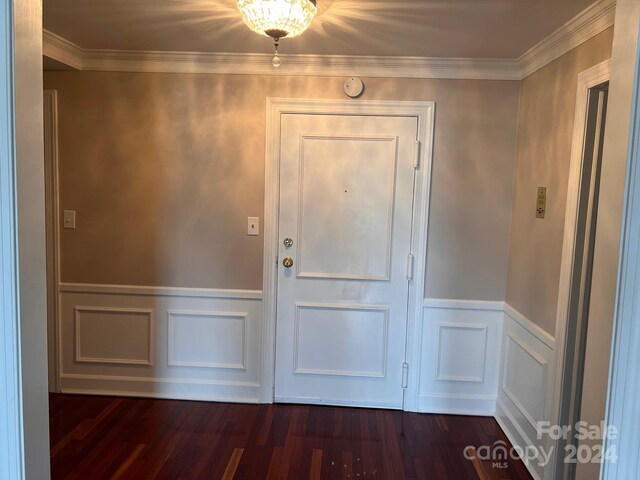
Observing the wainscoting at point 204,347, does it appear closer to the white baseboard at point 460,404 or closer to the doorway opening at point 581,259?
the white baseboard at point 460,404

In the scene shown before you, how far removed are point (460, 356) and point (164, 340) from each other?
197 centimetres

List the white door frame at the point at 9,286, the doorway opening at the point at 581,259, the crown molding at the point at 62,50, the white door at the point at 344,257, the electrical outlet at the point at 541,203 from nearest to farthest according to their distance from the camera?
the white door frame at the point at 9,286, the doorway opening at the point at 581,259, the electrical outlet at the point at 541,203, the crown molding at the point at 62,50, the white door at the point at 344,257

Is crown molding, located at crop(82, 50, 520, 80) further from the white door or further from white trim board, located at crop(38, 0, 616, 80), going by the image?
the white door

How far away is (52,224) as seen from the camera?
284 centimetres

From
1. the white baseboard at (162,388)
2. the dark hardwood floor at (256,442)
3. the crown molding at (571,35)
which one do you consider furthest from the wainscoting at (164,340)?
the crown molding at (571,35)

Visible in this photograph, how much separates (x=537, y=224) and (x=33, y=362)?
2.32 m

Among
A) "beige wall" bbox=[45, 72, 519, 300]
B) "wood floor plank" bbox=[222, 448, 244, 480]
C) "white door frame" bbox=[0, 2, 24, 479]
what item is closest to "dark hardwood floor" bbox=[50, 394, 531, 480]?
"wood floor plank" bbox=[222, 448, 244, 480]

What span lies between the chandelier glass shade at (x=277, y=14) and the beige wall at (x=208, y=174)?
35.1 inches

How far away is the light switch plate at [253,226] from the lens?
110 inches

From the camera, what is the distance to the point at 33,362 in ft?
3.51

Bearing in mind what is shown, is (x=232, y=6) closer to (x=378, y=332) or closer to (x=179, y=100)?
(x=179, y=100)

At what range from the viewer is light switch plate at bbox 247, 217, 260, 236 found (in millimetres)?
2805

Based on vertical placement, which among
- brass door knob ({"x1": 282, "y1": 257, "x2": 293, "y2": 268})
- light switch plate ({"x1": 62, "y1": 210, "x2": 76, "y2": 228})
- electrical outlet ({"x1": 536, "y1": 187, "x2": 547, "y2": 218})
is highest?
electrical outlet ({"x1": 536, "y1": 187, "x2": 547, "y2": 218})

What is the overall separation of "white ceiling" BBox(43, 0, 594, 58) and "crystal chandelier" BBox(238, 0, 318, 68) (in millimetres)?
172
